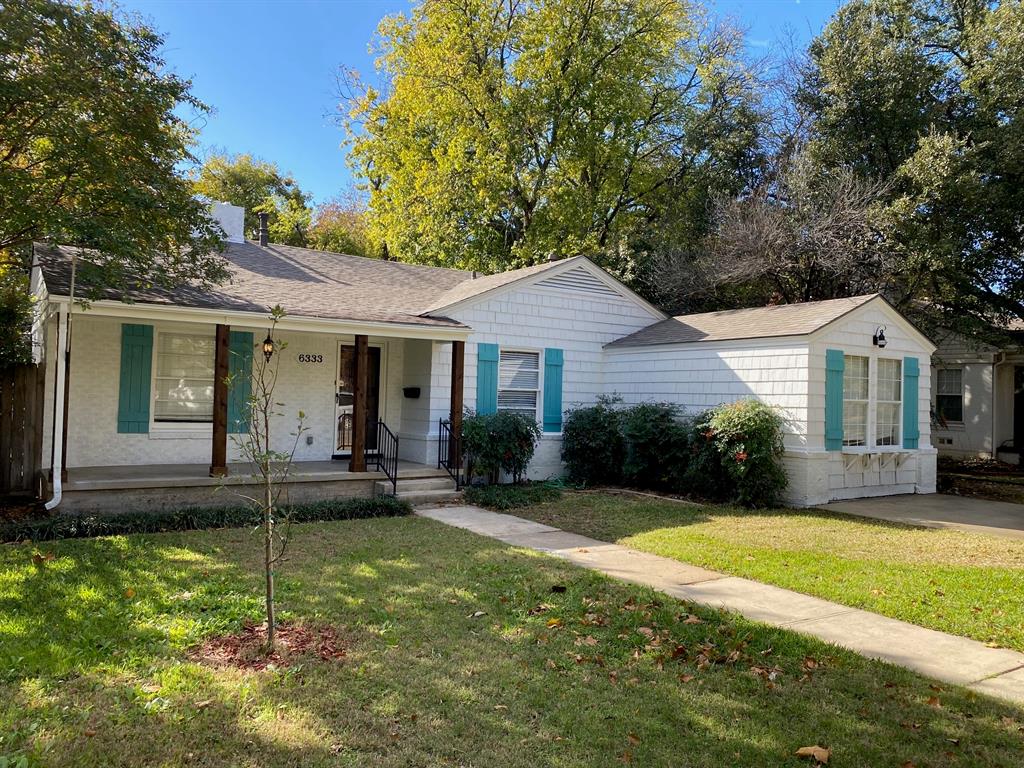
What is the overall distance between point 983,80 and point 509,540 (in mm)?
13908

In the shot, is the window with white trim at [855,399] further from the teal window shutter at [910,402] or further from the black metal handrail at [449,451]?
the black metal handrail at [449,451]

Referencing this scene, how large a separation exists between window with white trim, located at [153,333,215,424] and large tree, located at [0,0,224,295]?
2.39m

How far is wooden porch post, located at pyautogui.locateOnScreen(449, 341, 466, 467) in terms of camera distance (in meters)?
11.2

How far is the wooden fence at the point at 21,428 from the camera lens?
9086 mm

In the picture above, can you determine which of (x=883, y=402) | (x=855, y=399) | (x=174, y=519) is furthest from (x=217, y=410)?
(x=883, y=402)

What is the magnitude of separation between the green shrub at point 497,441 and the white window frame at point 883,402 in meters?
5.87

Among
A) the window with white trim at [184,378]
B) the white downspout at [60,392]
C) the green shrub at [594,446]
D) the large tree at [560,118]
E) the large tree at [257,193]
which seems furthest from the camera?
the large tree at [257,193]

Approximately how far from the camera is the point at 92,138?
6.95m

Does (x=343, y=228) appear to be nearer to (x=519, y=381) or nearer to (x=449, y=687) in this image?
(x=519, y=381)

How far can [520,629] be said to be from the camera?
472 cm

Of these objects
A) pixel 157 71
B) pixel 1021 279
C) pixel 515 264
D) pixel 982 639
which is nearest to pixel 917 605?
pixel 982 639

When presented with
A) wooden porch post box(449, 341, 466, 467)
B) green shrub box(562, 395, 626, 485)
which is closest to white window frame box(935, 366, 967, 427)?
green shrub box(562, 395, 626, 485)

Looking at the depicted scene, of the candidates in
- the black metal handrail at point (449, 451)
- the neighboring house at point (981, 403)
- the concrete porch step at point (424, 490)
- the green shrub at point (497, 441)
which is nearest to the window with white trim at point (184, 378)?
the concrete porch step at point (424, 490)

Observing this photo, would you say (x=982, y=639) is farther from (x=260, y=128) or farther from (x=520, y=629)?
(x=260, y=128)
